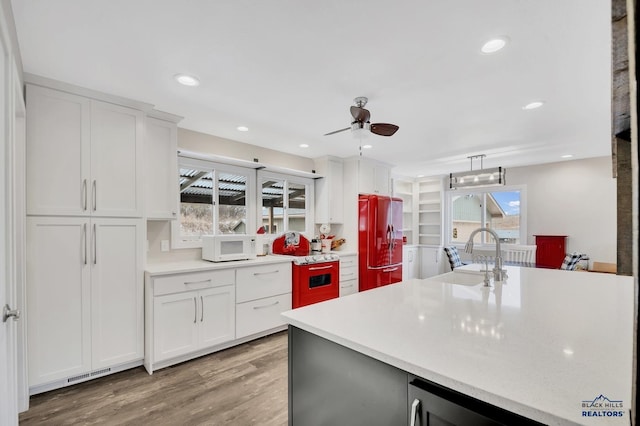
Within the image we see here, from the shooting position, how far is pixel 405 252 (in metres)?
6.52

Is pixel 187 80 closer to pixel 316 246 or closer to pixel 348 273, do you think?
pixel 316 246

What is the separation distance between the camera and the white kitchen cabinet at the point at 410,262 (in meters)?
6.46

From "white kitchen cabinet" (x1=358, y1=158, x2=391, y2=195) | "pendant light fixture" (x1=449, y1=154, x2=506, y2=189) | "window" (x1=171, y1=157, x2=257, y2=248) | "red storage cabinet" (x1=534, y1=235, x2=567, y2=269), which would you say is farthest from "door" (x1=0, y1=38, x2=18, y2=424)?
"red storage cabinet" (x1=534, y1=235, x2=567, y2=269)

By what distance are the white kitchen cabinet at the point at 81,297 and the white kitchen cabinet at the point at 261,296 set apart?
0.94 m

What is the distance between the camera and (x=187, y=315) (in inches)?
112

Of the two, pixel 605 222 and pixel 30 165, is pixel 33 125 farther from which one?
pixel 605 222

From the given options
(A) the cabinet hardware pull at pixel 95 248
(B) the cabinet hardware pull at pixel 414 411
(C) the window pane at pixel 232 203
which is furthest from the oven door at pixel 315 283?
(B) the cabinet hardware pull at pixel 414 411

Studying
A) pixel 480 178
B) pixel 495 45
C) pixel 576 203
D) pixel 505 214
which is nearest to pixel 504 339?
pixel 495 45

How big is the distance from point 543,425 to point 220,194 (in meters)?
3.72

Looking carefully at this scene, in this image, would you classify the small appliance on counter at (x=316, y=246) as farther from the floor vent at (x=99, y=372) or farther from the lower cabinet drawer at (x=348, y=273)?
the floor vent at (x=99, y=372)

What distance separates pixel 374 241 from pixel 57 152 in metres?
3.74

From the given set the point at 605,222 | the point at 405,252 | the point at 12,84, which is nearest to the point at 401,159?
the point at 405,252

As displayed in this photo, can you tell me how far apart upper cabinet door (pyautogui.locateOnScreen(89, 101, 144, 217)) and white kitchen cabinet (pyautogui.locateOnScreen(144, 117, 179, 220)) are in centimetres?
13

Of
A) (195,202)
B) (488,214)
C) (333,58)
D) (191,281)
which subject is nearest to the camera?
(333,58)
